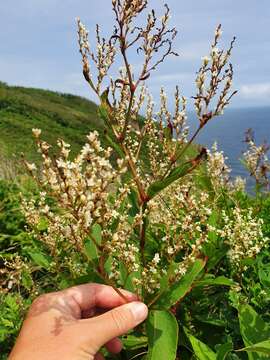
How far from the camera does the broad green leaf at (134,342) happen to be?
326 centimetres

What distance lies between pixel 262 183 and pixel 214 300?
1.66m

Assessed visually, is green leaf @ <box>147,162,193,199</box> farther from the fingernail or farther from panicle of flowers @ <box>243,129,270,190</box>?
panicle of flowers @ <box>243,129,270,190</box>

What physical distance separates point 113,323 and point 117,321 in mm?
28

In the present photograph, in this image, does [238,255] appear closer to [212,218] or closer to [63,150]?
[212,218]

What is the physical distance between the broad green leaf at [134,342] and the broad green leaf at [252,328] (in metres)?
0.71

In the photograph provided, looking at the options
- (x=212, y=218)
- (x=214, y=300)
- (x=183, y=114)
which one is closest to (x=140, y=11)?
(x=183, y=114)

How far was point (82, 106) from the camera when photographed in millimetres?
44969

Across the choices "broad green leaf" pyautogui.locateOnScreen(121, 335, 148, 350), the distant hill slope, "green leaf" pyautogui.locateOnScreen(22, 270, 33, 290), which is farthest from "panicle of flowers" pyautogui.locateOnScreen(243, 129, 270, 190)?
the distant hill slope

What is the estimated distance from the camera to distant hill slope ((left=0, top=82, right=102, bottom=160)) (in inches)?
1053

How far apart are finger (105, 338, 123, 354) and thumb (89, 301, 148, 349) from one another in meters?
0.47

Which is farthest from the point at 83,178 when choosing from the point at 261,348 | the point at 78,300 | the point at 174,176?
the point at 261,348

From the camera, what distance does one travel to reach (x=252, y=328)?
124 inches

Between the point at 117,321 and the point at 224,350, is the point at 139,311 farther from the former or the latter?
the point at 224,350

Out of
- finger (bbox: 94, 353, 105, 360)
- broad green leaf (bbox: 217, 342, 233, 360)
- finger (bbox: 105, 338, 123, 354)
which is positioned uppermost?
broad green leaf (bbox: 217, 342, 233, 360)
